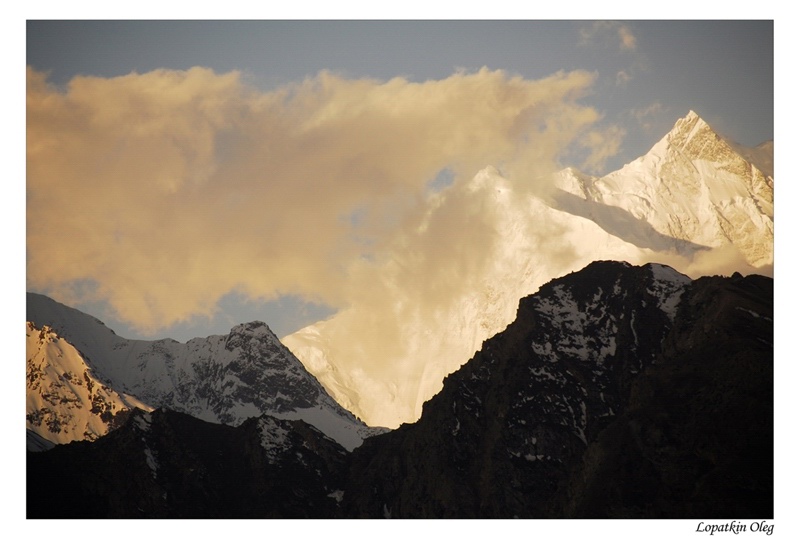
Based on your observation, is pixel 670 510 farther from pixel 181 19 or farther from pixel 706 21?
pixel 181 19

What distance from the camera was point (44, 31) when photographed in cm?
17075

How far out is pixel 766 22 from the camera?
548ft

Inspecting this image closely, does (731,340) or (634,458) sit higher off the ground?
(731,340)

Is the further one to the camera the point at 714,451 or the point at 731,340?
the point at 731,340

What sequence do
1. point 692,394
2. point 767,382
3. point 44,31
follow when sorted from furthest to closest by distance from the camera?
1. point 692,394
2. point 767,382
3. point 44,31
